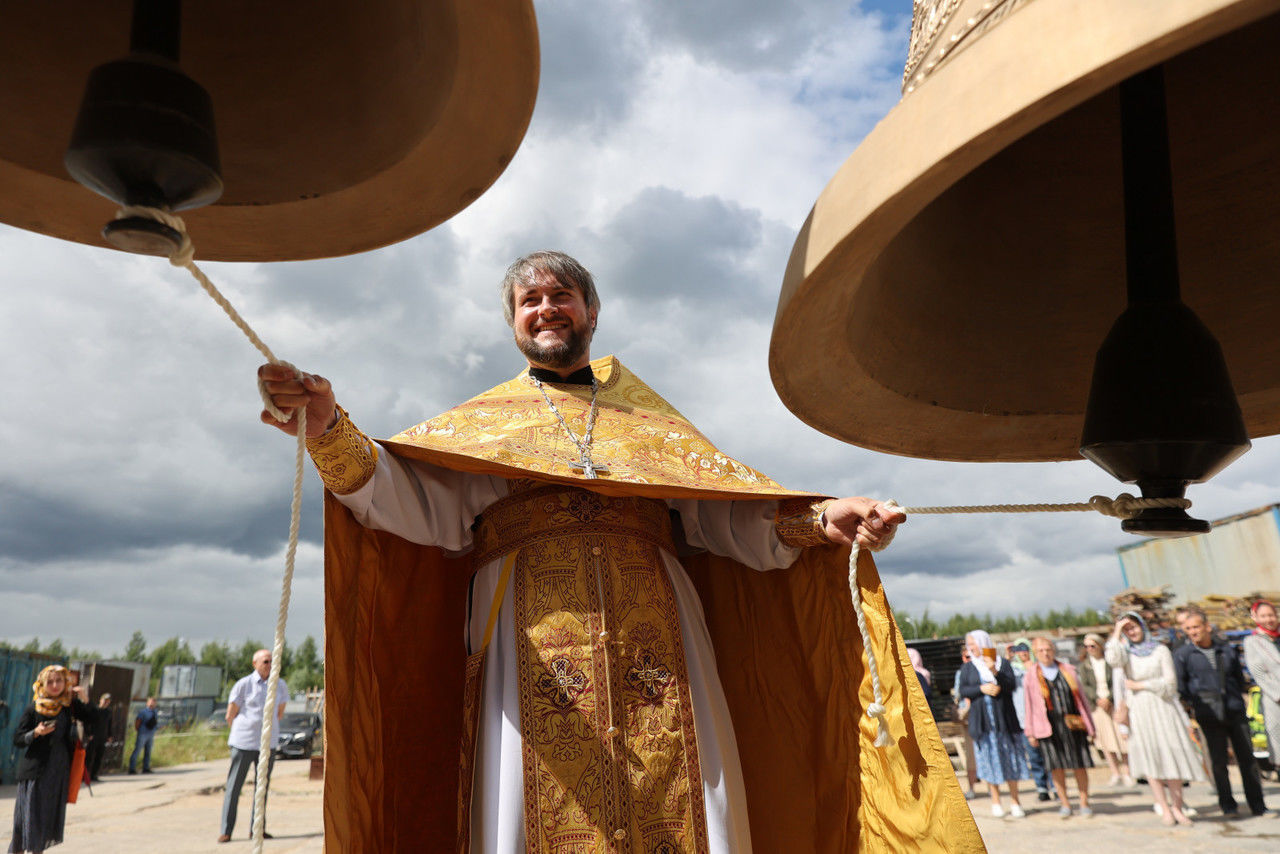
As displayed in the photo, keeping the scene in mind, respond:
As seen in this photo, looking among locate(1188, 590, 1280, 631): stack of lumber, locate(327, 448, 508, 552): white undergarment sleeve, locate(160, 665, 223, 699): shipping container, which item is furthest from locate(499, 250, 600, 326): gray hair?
locate(160, 665, 223, 699): shipping container

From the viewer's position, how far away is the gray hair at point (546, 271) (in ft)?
9.75

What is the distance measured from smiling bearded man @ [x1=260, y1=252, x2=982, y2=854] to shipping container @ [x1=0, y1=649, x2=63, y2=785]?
17014 millimetres

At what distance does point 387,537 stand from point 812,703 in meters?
1.24

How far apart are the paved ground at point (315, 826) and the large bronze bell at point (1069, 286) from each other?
19.7 feet

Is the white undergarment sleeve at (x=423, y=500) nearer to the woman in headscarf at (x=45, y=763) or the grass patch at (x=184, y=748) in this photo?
the woman in headscarf at (x=45, y=763)

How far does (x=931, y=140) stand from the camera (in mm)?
938

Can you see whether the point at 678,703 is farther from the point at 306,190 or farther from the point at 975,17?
the point at 975,17

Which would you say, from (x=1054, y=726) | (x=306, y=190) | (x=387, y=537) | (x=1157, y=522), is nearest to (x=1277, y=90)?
(x=1157, y=522)

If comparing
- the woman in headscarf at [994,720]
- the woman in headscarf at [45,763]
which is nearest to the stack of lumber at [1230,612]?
the woman in headscarf at [994,720]

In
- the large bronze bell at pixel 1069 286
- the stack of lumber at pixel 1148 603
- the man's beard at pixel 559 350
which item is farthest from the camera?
the stack of lumber at pixel 1148 603

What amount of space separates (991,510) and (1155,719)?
26.5 ft

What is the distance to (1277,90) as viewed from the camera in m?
1.67

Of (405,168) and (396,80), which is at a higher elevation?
(396,80)

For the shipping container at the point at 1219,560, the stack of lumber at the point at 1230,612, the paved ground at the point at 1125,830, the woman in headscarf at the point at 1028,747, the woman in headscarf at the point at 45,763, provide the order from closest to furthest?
the paved ground at the point at 1125,830 < the woman in headscarf at the point at 45,763 < the woman in headscarf at the point at 1028,747 < the stack of lumber at the point at 1230,612 < the shipping container at the point at 1219,560
